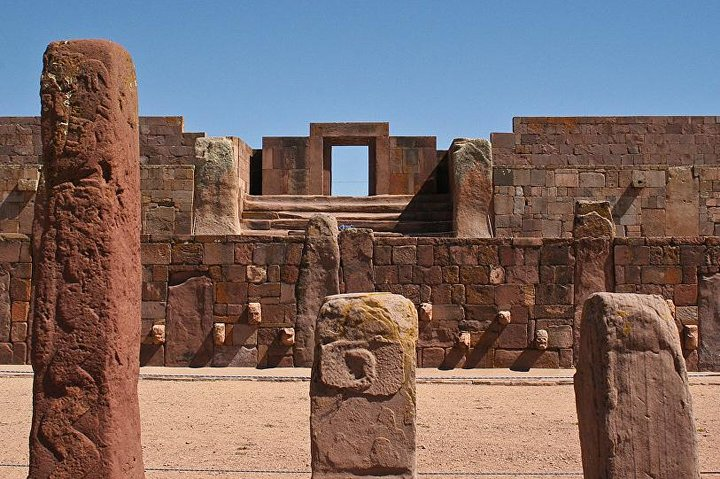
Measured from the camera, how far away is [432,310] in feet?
37.8

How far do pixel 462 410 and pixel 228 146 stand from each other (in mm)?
8264

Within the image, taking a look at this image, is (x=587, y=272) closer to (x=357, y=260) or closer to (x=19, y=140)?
(x=357, y=260)

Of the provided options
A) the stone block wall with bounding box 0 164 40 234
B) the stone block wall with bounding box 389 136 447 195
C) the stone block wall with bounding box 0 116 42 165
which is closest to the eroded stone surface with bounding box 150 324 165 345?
the stone block wall with bounding box 0 164 40 234

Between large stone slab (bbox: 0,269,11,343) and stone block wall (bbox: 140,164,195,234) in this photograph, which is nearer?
large stone slab (bbox: 0,269,11,343)

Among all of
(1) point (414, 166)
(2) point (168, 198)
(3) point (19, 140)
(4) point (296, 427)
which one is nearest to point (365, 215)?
(1) point (414, 166)

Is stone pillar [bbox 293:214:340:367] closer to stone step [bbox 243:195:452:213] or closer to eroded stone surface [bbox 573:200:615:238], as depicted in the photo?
eroded stone surface [bbox 573:200:615:238]

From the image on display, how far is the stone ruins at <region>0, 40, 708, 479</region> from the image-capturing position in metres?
4.65

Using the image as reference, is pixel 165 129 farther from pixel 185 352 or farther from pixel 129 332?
pixel 129 332

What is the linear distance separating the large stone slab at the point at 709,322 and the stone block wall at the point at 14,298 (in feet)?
27.6

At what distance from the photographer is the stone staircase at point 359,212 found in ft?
50.9

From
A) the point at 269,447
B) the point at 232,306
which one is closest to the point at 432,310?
the point at 232,306

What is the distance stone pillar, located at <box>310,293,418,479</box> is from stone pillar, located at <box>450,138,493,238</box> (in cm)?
943

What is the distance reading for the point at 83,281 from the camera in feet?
15.2

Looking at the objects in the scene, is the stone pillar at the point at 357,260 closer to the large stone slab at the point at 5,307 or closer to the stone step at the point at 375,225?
the stone step at the point at 375,225
